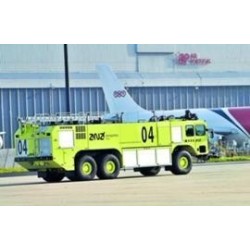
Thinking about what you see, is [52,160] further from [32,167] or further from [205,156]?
[205,156]

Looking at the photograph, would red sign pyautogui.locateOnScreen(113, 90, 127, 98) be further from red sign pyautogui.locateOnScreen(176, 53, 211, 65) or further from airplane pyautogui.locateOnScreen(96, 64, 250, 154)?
red sign pyautogui.locateOnScreen(176, 53, 211, 65)

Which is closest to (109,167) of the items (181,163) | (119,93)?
(181,163)

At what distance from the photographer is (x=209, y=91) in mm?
66312

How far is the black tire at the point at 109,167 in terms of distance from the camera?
108 feet

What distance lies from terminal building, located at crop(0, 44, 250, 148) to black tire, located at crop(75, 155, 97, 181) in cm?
2704

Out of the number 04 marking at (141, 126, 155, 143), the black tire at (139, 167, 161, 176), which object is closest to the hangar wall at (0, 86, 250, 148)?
the black tire at (139, 167, 161, 176)

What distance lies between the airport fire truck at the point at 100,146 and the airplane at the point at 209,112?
719 inches

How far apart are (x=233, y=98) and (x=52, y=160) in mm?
36226

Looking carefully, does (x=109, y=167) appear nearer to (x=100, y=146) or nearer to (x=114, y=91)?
(x=100, y=146)

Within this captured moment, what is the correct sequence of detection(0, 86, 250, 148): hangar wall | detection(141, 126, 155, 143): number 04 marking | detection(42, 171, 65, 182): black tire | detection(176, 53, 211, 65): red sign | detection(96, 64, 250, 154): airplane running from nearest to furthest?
detection(42, 171, 65, 182): black tire
detection(141, 126, 155, 143): number 04 marking
detection(96, 64, 250, 154): airplane
detection(0, 86, 250, 148): hangar wall
detection(176, 53, 211, 65): red sign

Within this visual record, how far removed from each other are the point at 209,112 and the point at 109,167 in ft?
82.7

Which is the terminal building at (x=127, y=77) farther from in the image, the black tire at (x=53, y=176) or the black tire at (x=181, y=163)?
the black tire at (x=53, y=176)

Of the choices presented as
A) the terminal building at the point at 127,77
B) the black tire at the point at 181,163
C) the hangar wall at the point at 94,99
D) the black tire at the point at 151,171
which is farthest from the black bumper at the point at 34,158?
the hangar wall at the point at 94,99

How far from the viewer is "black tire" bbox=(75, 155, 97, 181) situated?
32.4m
